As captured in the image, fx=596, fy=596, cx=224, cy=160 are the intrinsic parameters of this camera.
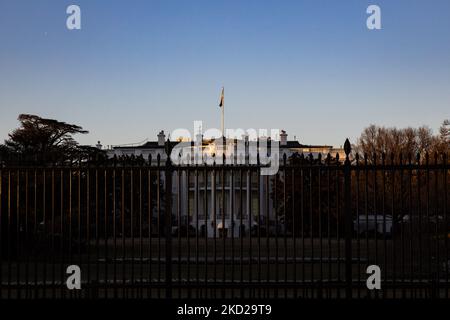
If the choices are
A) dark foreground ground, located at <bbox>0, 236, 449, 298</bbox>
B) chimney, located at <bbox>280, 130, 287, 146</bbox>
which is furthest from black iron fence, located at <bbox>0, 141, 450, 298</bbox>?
chimney, located at <bbox>280, 130, 287, 146</bbox>

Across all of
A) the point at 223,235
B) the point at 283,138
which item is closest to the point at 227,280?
the point at 223,235

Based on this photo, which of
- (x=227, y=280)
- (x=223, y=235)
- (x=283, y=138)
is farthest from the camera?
(x=283, y=138)

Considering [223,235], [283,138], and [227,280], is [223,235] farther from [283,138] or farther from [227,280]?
[283,138]

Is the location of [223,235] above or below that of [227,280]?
above

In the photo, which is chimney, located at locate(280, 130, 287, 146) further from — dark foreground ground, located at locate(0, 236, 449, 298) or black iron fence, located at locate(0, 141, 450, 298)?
dark foreground ground, located at locate(0, 236, 449, 298)

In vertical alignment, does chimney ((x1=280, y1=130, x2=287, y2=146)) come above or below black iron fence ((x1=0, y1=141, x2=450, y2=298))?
above

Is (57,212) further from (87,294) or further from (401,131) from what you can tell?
(401,131)

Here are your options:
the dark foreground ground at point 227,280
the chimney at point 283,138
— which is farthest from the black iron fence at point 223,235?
the chimney at point 283,138

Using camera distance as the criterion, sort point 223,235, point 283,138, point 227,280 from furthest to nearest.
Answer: point 283,138, point 227,280, point 223,235

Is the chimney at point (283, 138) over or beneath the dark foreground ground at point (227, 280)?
over

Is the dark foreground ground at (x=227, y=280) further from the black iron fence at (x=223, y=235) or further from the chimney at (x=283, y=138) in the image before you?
the chimney at (x=283, y=138)

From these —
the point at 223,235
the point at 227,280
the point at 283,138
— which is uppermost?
the point at 283,138

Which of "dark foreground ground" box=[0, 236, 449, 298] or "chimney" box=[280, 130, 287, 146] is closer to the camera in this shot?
"dark foreground ground" box=[0, 236, 449, 298]

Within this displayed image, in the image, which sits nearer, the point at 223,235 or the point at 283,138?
the point at 223,235
